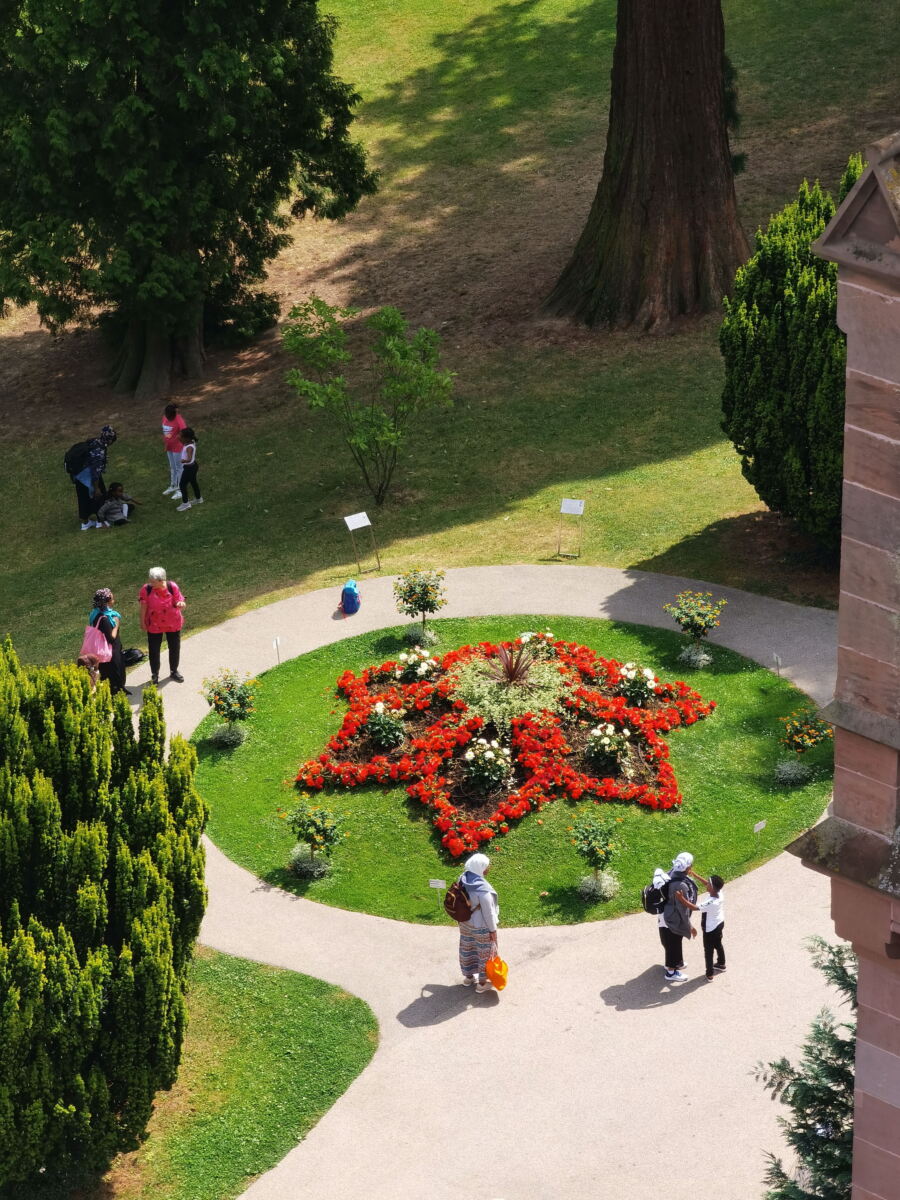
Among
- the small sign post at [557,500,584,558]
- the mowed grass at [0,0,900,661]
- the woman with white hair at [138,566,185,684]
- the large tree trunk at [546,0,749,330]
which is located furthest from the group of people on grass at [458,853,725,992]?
the large tree trunk at [546,0,749,330]

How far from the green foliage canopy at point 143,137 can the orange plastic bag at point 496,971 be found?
15.3 meters

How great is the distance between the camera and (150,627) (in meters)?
18.5

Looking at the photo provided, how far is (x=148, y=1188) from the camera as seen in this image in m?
12.0

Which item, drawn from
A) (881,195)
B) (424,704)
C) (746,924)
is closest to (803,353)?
(424,704)

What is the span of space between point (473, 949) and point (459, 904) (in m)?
0.42

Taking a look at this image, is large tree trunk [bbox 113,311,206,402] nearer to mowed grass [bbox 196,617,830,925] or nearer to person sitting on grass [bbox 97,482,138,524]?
person sitting on grass [bbox 97,482,138,524]

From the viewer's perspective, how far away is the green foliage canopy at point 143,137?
24969 mm

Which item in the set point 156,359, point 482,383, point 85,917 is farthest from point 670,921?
point 156,359

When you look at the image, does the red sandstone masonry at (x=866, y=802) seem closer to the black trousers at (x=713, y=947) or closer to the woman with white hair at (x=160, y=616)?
the black trousers at (x=713, y=947)

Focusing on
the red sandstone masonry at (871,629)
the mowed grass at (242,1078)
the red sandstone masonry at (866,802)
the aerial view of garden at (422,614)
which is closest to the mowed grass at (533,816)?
the aerial view of garden at (422,614)

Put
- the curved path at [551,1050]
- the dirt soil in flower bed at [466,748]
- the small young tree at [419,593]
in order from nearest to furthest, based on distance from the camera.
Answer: the curved path at [551,1050] → the dirt soil in flower bed at [466,748] → the small young tree at [419,593]

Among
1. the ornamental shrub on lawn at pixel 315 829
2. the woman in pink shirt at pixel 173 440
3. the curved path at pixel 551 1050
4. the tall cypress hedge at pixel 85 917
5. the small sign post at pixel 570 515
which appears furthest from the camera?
the woman in pink shirt at pixel 173 440

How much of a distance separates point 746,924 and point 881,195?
888cm

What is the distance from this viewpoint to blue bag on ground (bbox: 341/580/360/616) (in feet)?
65.0
